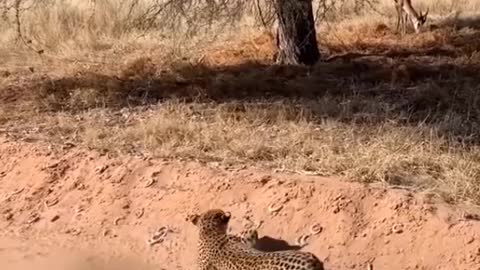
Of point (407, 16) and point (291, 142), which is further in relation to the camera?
point (407, 16)

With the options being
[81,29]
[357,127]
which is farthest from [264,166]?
[81,29]

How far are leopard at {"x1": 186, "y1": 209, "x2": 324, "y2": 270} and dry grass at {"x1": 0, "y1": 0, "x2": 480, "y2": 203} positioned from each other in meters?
0.87

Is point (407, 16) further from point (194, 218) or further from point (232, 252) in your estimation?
point (232, 252)

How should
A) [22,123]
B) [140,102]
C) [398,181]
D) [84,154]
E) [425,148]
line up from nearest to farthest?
[398,181] < [425,148] < [84,154] < [22,123] < [140,102]

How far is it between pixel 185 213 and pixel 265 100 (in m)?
2.85

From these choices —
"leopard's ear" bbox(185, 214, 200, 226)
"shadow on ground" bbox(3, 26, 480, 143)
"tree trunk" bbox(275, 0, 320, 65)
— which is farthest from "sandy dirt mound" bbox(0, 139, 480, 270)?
"tree trunk" bbox(275, 0, 320, 65)

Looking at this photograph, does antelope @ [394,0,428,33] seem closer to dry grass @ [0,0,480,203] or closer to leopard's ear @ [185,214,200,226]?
dry grass @ [0,0,480,203]

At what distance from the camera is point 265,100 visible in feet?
32.6

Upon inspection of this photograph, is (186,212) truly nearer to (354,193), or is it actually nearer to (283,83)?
(354,193)

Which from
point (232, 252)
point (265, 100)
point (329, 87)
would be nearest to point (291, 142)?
point (232, 252)

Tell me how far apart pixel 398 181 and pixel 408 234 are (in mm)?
619

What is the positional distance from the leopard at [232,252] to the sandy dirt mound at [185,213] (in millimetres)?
234

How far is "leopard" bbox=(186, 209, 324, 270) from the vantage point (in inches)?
227

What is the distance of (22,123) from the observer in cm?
958
